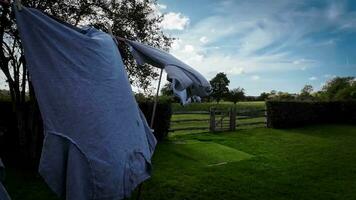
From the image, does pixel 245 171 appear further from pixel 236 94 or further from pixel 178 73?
pixel 236 94

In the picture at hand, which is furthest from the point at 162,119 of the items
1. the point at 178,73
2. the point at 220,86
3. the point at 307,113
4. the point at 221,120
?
the point at 220,86

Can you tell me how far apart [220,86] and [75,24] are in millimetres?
55315

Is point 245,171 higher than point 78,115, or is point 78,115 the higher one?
point 78,115

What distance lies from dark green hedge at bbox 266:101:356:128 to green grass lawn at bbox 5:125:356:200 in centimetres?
519

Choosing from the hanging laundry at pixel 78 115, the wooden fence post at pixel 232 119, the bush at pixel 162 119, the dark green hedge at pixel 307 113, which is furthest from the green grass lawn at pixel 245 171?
the dark green hedge at pixel 307 113

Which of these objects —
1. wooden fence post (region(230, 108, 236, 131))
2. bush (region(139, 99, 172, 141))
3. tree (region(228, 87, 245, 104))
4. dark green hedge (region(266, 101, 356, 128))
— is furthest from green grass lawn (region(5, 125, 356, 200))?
tree (region(228, 87, 245, 104))

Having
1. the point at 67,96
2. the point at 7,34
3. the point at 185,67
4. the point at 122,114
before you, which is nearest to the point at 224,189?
the point at 185,67

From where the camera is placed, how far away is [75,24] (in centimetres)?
998

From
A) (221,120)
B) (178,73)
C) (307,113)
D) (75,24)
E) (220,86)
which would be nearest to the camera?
(178,73)

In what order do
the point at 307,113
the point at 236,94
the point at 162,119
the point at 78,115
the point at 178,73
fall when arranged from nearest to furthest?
the point at 78,115 < the point at 178,73 < the point at 162,119 < the point at 307,113 < the point at 236,94

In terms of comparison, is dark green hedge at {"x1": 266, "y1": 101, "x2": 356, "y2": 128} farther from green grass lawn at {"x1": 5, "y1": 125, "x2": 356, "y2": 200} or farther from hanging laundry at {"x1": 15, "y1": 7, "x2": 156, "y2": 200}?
hanging laundry at {"x1": 15, "y1": 7, "x2": 156, "y2": 200}

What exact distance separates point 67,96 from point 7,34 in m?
7.07

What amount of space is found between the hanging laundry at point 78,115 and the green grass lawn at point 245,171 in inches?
165

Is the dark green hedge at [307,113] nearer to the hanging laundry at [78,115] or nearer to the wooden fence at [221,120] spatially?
the wooden fence at [221,120]
